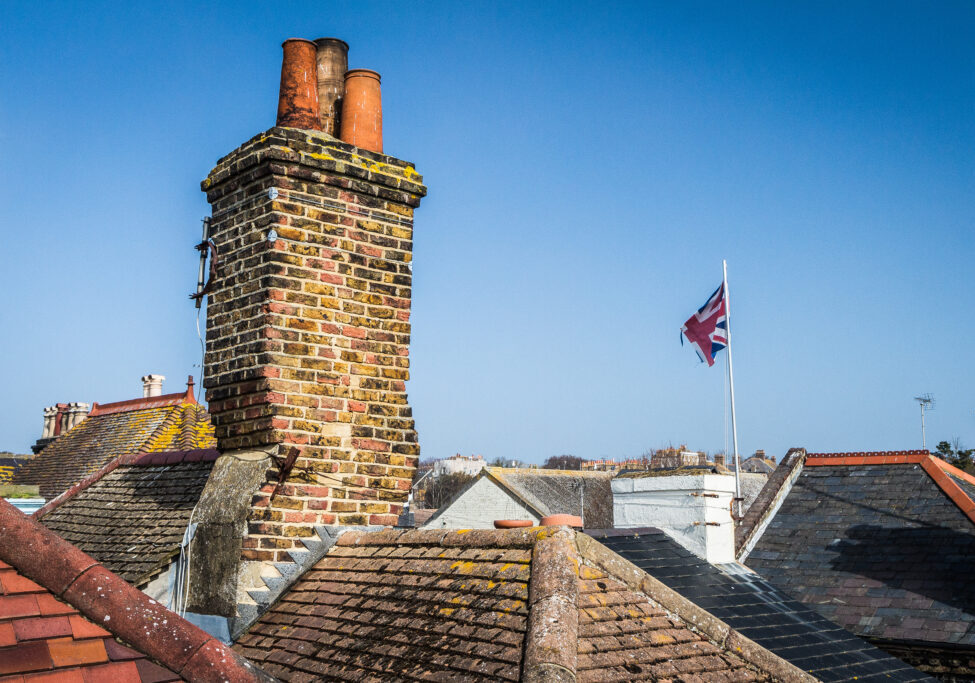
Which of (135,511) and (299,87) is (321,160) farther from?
(135,511)

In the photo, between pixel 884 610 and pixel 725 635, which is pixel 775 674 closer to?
pixel 725 635

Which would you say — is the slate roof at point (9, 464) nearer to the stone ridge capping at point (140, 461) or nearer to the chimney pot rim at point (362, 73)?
the stone ridge capping at point (140, 461)

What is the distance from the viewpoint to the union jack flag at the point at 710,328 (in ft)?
50.0

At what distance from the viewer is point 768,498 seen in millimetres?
15039

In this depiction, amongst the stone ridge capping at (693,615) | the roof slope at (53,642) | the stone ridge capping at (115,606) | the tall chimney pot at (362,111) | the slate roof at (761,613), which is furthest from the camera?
the slate roof at (761,613)

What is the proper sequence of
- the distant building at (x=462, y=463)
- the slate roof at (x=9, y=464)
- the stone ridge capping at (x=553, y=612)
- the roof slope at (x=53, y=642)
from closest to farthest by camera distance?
the roof slope at (x=53, y=642) → the stone ridge capping at (x=553, y=612) → the slate roof at (x=9, y=464) → the distant building at (x=462, y=463)

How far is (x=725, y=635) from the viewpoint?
5051 millimetres

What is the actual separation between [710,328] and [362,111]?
9831 mm

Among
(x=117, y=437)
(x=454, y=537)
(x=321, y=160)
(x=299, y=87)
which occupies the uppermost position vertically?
(x=299, y=87)

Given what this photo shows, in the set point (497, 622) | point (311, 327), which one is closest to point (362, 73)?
point (311, 327)

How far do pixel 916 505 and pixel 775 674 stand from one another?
400 inches

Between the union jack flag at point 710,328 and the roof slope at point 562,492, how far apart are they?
1323cm

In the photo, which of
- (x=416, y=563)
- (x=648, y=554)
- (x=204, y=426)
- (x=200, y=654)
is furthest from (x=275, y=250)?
(x=204, y=426)

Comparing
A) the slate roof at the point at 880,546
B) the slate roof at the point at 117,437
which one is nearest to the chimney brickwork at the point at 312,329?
the slate roof at the point at 880,546
